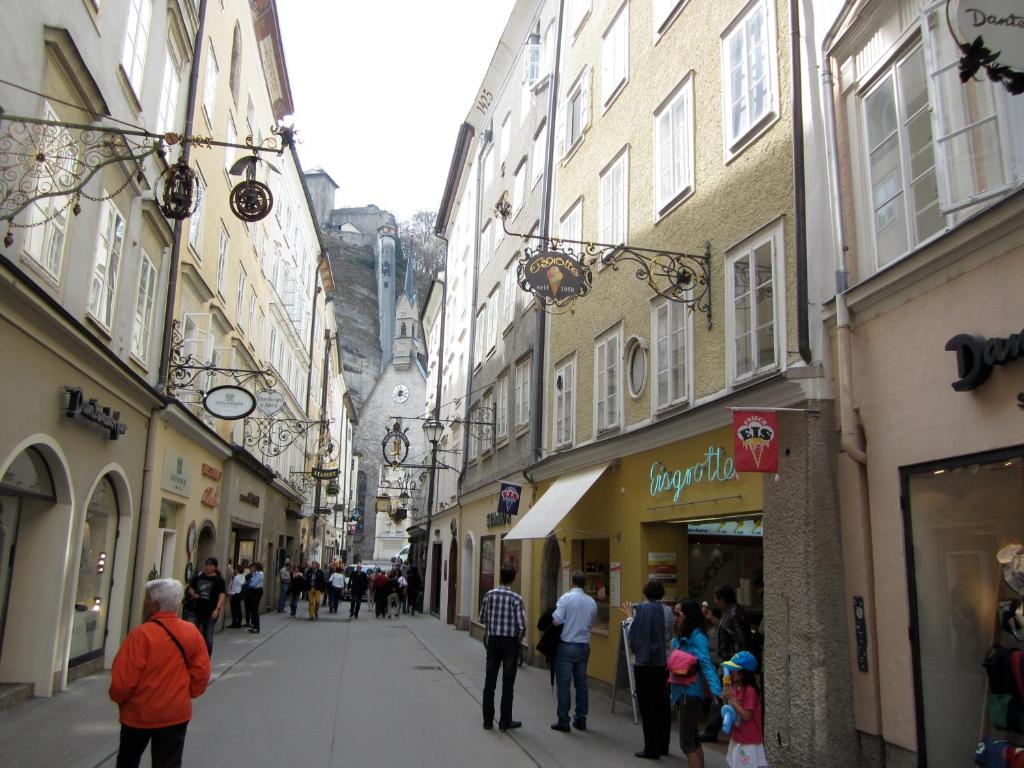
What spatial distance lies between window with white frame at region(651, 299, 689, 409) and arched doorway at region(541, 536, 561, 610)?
5.32 metres

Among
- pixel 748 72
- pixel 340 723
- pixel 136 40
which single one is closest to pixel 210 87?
pixel 136 40

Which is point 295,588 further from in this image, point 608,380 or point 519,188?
point 608,380

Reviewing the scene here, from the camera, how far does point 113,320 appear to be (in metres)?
12.7

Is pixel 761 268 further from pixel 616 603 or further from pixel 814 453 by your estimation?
pixel 616 603

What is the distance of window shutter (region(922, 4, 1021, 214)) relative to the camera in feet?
20.2

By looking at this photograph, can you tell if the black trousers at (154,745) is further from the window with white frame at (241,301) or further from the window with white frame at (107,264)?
the window with white frame at (241,301)

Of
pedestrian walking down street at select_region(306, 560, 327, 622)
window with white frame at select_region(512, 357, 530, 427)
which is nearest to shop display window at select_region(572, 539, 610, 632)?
window with white frame at select_region(512, 357, 530, 427)

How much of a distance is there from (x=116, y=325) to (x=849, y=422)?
10.2 meters

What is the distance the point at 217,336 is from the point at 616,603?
39.9ft

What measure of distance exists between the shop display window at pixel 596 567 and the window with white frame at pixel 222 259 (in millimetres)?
10531

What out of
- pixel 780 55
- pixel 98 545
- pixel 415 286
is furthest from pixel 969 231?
pixel 415 286

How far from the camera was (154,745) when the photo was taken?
5453 mm

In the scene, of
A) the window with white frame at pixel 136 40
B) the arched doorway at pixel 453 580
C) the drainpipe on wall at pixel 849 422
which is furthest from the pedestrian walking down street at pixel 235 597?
the drainpipe on wall at pixel 849 422

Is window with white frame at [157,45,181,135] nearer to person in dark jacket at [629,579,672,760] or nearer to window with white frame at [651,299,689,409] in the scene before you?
window with white frame at [651,299,689,409]
